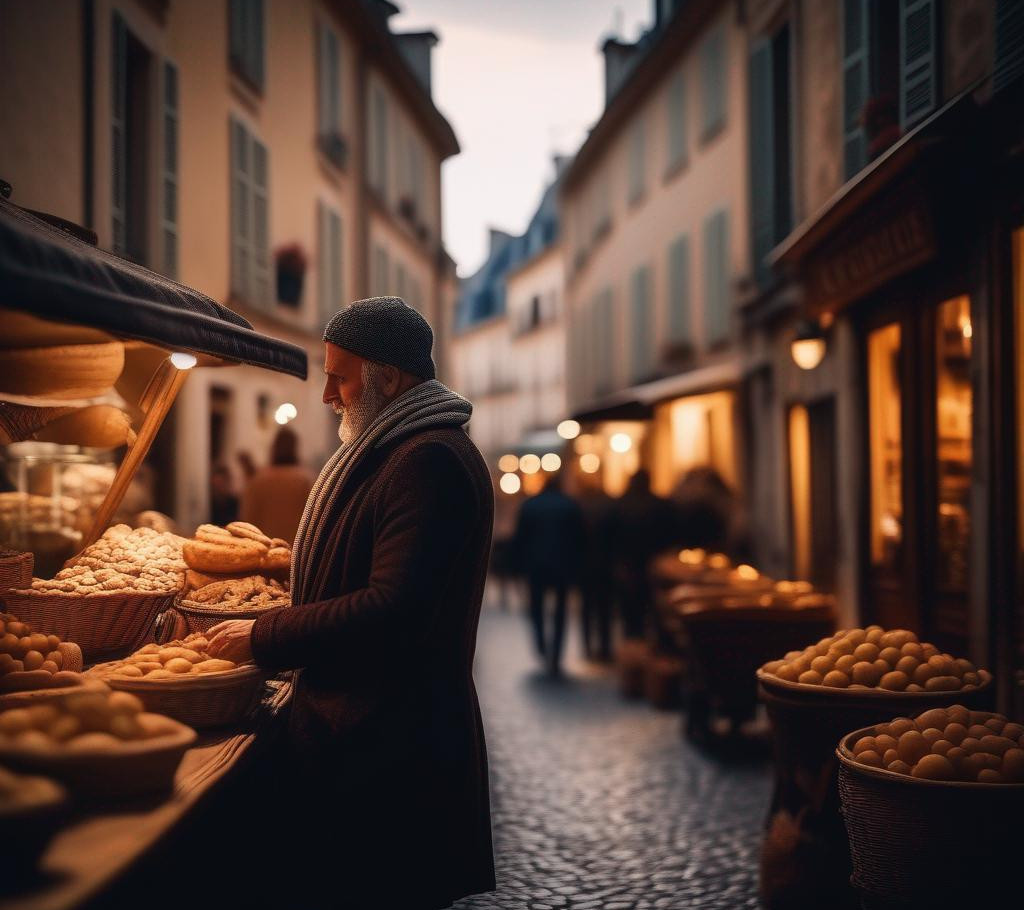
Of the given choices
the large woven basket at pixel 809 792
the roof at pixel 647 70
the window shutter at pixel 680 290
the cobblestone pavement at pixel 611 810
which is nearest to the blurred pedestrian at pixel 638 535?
the cobblestone pavement at pixel 611 810

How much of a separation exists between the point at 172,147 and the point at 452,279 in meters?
17.6

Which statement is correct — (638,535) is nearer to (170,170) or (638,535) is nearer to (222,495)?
(222,495)

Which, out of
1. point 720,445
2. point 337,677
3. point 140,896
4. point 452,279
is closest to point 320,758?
point 337,677

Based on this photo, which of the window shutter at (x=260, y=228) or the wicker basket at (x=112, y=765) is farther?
the window shutter at (x=260, y=228)

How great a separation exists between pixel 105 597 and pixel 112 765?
4.52ft

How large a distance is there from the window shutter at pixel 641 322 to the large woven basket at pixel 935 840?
59.6 ft

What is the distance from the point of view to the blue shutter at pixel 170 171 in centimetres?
1200

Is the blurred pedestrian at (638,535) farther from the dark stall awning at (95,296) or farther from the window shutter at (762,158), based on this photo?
the dark stall awning at (95,296)

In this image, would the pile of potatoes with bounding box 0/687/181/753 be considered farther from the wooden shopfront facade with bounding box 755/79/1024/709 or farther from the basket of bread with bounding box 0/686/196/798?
the wooden shopfront facade with bounding box 755/79/1024/709

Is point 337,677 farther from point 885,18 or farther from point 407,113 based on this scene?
point 407,113

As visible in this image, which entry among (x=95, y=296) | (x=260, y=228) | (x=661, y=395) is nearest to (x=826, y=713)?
(x=95, y=296)

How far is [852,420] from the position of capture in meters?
10.6

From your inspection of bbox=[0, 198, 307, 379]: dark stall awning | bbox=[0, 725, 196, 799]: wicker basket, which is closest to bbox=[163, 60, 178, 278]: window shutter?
bbox=[0, 198, 307, 379]: dark stall awning

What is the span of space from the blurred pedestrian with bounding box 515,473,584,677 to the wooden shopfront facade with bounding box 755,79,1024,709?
8.27 feet
